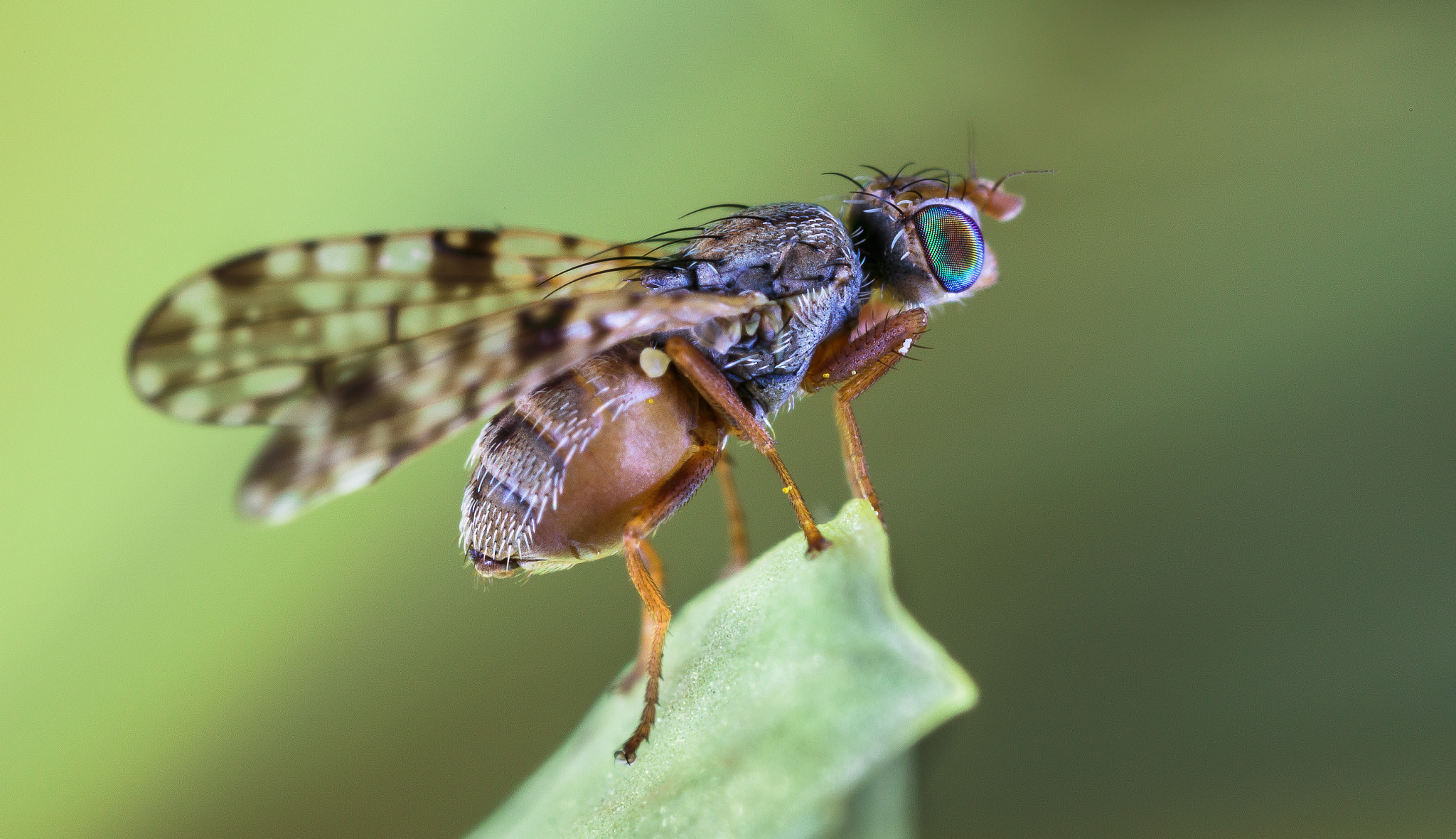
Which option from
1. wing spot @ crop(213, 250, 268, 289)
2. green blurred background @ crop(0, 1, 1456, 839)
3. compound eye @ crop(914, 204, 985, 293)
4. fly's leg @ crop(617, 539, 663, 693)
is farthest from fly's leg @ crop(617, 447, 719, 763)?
wing spot @ crop(213, 250, 268, 289)

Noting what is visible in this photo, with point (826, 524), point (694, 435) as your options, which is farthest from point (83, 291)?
point (826, 524)

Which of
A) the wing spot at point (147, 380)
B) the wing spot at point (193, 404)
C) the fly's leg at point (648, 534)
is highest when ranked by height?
the wing spot at point (147, 380)

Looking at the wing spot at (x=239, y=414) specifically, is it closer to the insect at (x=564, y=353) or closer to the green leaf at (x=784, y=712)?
the insect at (x=564, y=353)

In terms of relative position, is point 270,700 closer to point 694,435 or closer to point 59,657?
point 59,657

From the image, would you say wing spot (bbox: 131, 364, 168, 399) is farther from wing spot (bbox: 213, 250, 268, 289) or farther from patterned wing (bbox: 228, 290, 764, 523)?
patterned wing (bbox: 228, 290, 764, 523)

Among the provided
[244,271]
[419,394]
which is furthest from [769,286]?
[244,271]

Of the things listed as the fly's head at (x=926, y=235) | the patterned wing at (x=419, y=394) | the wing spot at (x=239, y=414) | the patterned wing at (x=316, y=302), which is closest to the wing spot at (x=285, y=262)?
the patterned wing at (x=316, y=302)
